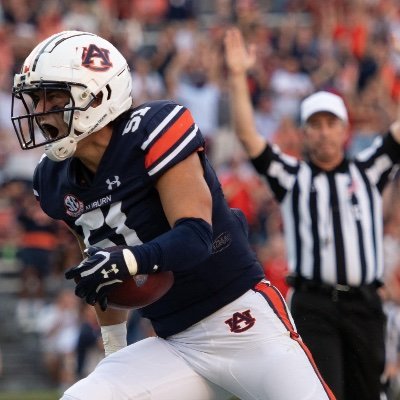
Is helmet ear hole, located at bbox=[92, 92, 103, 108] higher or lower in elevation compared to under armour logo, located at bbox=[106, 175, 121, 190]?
higher

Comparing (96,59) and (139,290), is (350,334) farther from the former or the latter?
(96,59)

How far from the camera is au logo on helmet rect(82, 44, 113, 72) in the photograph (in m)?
3.71

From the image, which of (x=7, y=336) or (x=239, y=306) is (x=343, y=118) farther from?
(x=7, y=336)

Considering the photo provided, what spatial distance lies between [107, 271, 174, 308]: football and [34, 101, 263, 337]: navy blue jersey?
10.6 inches

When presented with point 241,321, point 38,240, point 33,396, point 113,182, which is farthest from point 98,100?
point 38,240

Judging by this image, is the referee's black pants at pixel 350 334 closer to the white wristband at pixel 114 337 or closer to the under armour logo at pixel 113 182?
the white wristband at pixel 114 337

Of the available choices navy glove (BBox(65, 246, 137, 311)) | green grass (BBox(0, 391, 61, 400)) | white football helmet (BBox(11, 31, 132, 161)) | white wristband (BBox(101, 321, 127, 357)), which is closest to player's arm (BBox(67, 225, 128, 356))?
white wristband (BBox(101, 321, 127, 357))

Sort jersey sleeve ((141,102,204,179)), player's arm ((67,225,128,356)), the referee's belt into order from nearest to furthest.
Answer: jersey sleeve ((141,102,204,179)) < player's arm ((67,225,128,356)) < the referee's belt

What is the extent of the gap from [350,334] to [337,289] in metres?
0.23

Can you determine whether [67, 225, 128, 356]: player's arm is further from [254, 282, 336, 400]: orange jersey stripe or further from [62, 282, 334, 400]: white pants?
[254, 282, 336, 400]: orange jersey stripe

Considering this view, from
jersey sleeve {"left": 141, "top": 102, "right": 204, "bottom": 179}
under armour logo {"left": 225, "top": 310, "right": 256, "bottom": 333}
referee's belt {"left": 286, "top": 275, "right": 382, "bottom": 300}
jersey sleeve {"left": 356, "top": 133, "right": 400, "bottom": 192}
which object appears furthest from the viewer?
jersey sleeve {"left": 356, "top": 133, "right": 400, "bottom": 192}

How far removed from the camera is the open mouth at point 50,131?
12.3 ft

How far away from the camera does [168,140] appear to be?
361 cm

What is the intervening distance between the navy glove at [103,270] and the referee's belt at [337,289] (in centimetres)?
199
